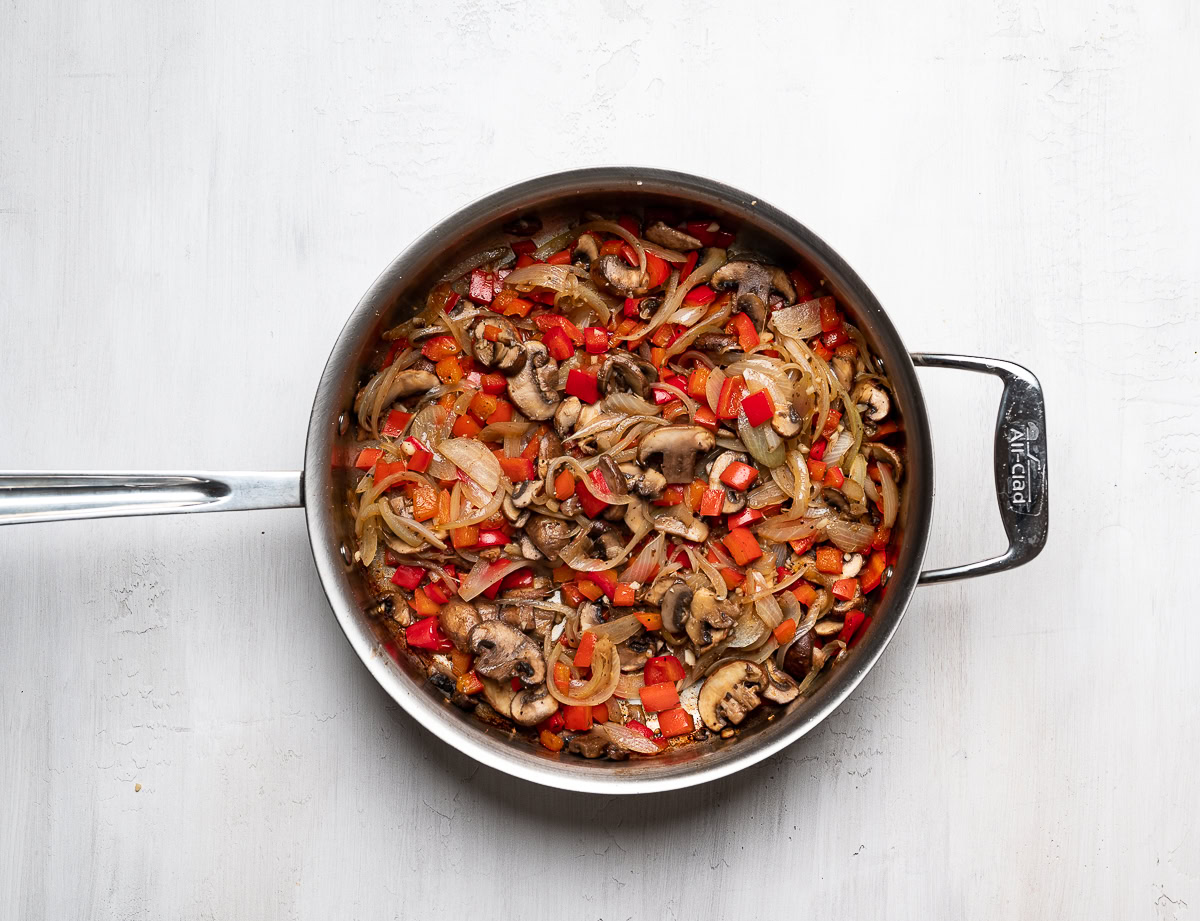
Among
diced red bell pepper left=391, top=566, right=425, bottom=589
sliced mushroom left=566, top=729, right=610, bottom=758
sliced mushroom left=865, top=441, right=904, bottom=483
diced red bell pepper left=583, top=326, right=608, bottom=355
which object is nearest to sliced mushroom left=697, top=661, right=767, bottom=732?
sliced mushroom left=566, top=729, right=610, bottom=758

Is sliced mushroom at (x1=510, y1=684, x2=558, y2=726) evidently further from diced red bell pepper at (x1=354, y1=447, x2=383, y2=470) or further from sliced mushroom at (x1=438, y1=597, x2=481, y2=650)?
diced red bell pepper at (x1=354, y1=447, x2=383, y2=470)

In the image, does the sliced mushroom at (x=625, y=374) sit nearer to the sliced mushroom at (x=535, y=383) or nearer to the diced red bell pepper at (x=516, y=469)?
the sliced mushroom at (x=535, y=383)

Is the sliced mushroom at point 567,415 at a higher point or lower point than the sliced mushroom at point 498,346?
lower

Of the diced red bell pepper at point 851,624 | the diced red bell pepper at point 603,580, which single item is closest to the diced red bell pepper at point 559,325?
the diced red bell pepper at point 603,580

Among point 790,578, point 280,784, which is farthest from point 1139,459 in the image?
point 280,784

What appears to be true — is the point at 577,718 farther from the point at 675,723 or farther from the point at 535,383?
the point at 535,383
